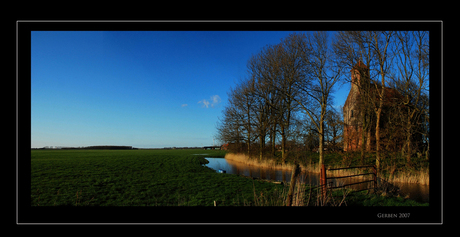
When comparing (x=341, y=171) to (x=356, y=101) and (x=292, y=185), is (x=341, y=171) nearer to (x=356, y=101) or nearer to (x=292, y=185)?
(x=356, y=101)

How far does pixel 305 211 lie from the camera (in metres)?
3.22

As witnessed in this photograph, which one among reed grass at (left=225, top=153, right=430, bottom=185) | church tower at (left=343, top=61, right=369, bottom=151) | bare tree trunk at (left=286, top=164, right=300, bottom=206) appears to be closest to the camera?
bare tree trunk at (left=286, top=164, right=300, bottom=206)

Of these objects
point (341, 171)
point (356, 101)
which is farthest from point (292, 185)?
point (356, 101)

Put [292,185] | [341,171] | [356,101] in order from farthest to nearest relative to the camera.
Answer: [356,101] → [341,171] → [292,185]

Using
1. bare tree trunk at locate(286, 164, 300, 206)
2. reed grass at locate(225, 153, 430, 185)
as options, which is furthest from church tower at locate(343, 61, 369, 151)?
bare tree trunk at locate(286, 164, 300, 206)

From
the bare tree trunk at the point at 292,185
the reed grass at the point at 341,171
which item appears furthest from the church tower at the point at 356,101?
the bare tree trunk at the point at 292,185

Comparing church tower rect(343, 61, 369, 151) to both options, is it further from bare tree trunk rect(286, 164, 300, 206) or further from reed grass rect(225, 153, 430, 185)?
bare tree trunk rect(286, 164, 300, 206)

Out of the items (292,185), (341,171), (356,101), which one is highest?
(356,101)

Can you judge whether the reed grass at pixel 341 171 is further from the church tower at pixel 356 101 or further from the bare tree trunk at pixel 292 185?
the bare tree trunk at pixel 292 185

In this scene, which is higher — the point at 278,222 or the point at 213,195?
the point at 278,222
